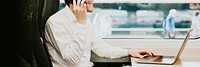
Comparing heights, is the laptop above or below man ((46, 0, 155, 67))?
below

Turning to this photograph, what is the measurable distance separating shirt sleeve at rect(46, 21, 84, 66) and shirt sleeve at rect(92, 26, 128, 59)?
15.0 inches

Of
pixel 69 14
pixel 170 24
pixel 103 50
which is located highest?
pixel 69 14

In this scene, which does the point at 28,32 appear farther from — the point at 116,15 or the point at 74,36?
the point at 116,15

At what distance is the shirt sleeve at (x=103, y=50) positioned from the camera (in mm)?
2361

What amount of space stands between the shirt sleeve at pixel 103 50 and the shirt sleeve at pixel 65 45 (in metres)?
0.38

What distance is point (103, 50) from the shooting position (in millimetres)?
2424

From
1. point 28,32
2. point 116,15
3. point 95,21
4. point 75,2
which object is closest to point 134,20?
point 116,15

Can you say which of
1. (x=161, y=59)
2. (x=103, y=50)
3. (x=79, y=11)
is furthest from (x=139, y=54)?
(x=79, y=11)

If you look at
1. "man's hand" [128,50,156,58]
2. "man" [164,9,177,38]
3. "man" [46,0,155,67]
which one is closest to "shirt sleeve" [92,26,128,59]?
"man's hand" [128,50,156,58]

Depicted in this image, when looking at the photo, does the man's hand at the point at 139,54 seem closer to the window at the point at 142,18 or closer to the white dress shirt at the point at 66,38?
the white dress shirt at the point at 66,38

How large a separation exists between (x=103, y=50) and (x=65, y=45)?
476 millimetres

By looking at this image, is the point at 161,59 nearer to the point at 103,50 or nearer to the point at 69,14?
the point at 103,50

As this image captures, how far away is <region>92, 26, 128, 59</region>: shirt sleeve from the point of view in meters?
2.36

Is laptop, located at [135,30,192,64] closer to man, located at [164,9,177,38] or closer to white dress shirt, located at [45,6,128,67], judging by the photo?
white dress shirt, located at [45,6,128,67]
